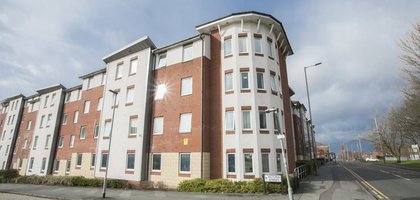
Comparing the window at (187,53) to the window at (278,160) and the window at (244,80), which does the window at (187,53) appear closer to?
the window at (244,80)

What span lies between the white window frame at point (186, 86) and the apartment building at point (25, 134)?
3307 cm

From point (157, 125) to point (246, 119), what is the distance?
30.2 ft

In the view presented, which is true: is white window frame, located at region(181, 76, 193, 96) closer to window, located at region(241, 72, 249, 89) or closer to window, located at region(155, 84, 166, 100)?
window, located at region(155, 84, 166, 100)

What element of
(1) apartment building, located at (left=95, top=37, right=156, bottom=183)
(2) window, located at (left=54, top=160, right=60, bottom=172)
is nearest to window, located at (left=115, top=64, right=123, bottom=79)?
(1) apartment building, located at (left=95, top=37, right=156, bottom=183)

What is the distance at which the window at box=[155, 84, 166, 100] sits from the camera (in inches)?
921

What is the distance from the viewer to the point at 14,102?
153 ft

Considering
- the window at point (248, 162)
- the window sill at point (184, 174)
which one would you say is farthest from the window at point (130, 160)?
the window at point (248, 162)

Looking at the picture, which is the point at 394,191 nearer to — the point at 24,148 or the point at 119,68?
the point at 119,68

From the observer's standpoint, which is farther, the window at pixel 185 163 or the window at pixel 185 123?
the window at pixel 185 123

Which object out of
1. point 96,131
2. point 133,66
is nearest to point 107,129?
point 96,131

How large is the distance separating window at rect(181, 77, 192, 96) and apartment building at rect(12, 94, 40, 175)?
33.0 m

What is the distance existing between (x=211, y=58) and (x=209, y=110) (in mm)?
5386

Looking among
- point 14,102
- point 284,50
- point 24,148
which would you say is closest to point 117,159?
point 284,50

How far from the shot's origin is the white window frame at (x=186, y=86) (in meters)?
21.8
